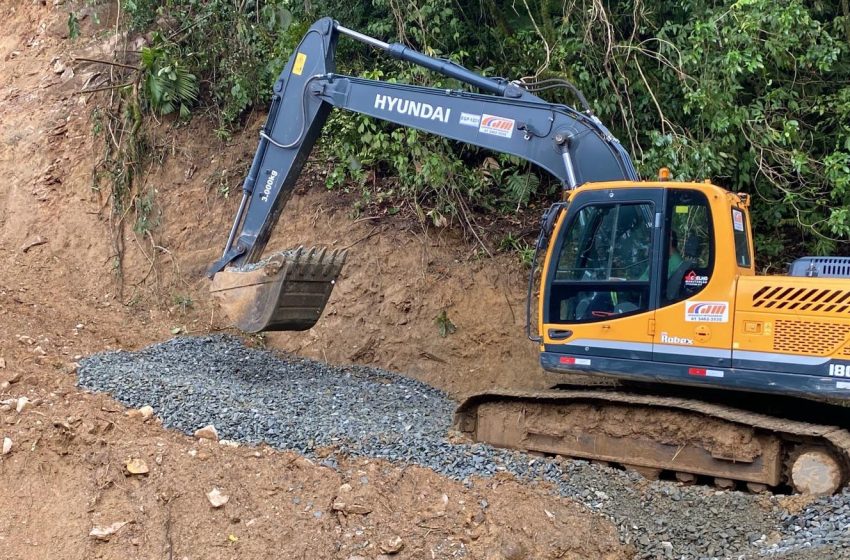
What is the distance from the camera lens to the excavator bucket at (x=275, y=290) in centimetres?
756

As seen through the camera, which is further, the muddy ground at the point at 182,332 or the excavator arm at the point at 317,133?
→ the excavator arm at the point at 317,133

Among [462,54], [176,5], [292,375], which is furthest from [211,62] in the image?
[292,375]

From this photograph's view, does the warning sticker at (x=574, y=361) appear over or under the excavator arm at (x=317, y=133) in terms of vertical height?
under

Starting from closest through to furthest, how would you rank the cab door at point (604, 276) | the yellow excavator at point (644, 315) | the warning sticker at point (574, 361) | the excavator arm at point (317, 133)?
the yellow excavator at point (644, 315), the cab door at point (604, 276), the warning sticker at point (574, 361), the excavator arm at point (317, 133)

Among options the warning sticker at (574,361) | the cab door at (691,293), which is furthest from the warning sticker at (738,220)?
the warning sticker at (574,361)

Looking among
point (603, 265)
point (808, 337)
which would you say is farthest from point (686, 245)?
point (808, 337)

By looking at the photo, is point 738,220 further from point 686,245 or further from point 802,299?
point 802,299

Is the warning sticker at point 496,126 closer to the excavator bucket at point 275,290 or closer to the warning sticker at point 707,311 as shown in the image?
the excavator bucket at point 275,290

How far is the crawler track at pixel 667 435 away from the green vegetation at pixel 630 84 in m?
2.64

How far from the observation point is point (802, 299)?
19.5 ft

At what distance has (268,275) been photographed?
7555mm

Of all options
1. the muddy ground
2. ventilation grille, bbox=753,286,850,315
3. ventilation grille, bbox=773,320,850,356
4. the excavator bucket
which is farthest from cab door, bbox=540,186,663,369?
the excavator bucket

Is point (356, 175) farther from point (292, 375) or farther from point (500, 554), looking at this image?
point (500, 554)

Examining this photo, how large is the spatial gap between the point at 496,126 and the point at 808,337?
2.90m
